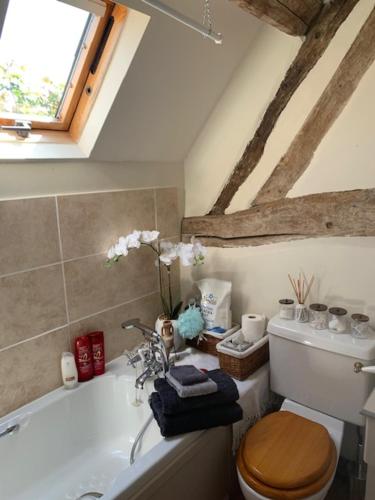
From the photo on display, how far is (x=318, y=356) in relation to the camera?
1660mm

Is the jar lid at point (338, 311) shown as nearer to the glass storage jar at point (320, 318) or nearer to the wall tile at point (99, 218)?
the glass storage jar at point (320, 318)

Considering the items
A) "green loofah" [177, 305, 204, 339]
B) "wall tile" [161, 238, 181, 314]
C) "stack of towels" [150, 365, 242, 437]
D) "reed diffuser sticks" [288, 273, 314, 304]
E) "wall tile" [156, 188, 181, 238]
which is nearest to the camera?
"stack of towels" [150, 365, 242, 437]

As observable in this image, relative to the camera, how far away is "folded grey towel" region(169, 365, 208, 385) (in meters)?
1.48

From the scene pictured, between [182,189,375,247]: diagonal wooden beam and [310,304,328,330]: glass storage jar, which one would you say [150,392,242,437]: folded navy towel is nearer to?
[310,304,328,330]: glass storage jar

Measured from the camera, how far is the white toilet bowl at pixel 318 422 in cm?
132

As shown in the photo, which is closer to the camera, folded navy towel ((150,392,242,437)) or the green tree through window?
folded navy towel ((150,392,242,437))

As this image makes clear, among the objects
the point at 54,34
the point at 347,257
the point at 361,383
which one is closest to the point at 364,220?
the point at 347,257

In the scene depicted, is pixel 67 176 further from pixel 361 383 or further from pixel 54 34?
pixel 361 383

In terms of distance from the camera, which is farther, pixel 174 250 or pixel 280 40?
pixel 174 250

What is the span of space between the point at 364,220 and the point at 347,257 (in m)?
0.20

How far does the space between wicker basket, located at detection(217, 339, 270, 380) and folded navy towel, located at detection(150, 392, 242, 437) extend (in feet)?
0.91

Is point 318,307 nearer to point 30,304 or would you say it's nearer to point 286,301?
point 286,301

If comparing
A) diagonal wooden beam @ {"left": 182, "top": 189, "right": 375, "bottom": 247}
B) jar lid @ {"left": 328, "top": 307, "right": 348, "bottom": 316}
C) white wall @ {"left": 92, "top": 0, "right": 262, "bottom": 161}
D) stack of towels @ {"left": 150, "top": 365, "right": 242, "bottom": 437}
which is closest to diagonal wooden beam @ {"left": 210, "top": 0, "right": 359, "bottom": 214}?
diagonal wooden beam @ {"left": 182, "top": 189, "right": 375, "bottom": 247}

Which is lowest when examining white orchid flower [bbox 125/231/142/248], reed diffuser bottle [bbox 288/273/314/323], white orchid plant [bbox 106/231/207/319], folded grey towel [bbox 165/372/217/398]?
folded grey towel [bbox 165/372/217/398]
